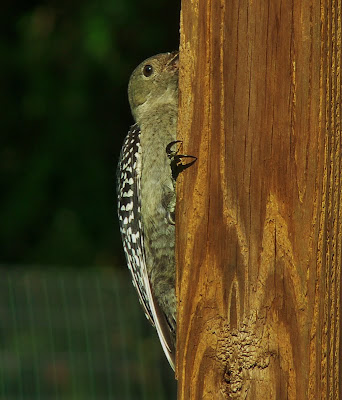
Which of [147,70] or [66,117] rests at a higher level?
[66,117]

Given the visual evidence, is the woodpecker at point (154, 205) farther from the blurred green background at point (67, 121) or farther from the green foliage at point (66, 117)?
the green foliage at point (66, 117)

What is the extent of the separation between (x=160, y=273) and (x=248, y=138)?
6.73 ft

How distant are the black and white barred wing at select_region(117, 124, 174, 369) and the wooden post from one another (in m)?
1.80

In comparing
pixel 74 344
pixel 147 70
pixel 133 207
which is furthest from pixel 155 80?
pixel 74 344

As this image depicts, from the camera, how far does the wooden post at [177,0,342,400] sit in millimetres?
1985

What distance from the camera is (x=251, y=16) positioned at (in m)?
2.11

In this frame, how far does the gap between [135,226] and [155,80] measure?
0.83 metres

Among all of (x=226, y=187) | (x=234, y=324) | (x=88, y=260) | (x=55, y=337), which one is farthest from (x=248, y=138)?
(x=88, y=260)

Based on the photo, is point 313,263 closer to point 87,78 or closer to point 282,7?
point 282,7

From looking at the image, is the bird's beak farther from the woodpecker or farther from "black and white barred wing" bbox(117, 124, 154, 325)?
"black and white barred wing" bbox(117, 124, 154, 325)

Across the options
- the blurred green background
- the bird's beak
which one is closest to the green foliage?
the blurred green background

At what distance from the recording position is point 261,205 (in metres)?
2.07

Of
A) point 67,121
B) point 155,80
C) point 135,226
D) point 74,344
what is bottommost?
point 74,344

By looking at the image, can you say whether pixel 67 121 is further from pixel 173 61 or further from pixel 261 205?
pixel 261 205
